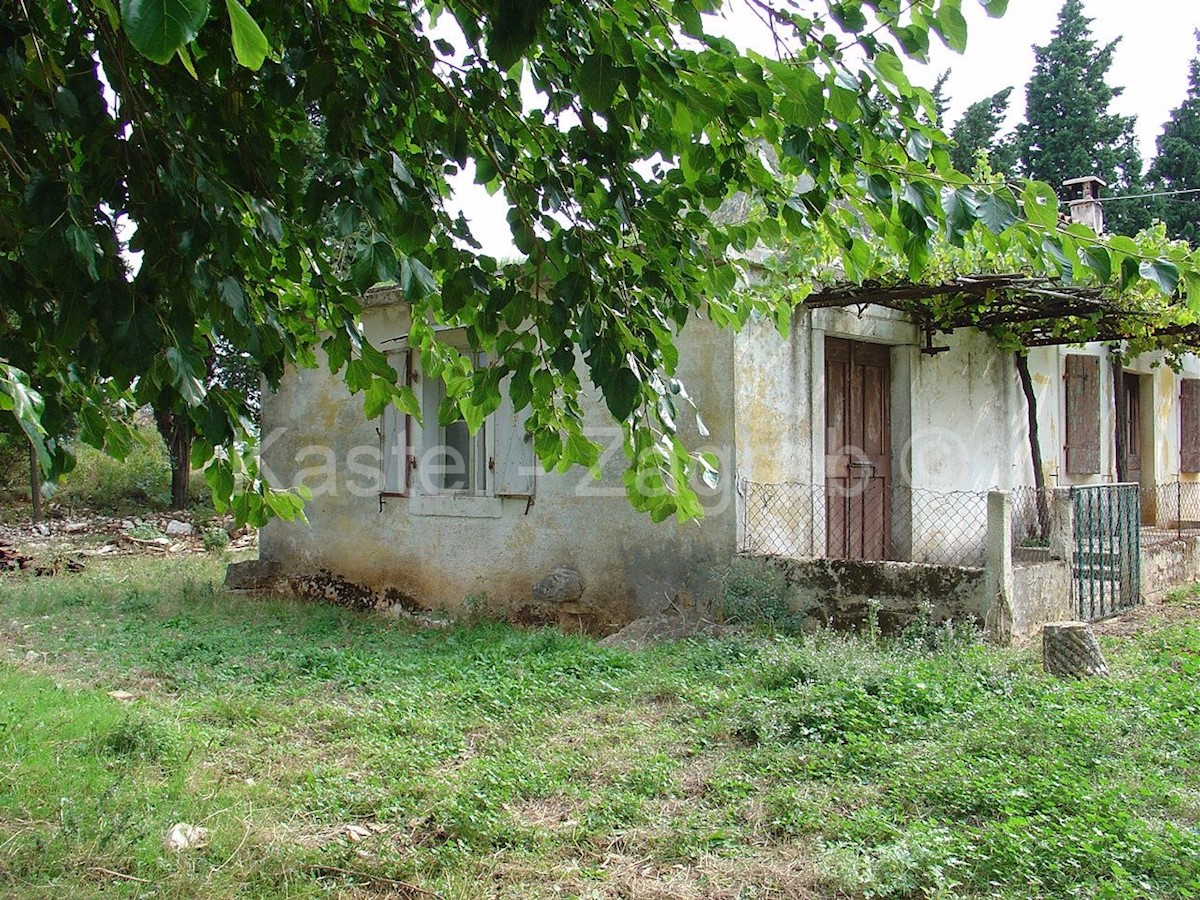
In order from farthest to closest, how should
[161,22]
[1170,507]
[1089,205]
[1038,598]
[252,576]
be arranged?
[1170,507], [1089,205], [252,576], [1038,598], [161,22]

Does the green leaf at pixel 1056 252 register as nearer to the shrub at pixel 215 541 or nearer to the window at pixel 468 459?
the window at pixel 468 459

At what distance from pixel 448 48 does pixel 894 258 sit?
444 centimetres

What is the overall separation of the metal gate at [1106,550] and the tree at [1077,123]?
15.8 meters

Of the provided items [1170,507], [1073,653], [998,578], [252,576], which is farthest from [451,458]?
[1170,507]

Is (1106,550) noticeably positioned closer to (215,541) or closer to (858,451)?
(858,451)

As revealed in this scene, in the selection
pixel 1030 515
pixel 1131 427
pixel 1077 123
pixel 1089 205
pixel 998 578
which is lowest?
pixel 998 578

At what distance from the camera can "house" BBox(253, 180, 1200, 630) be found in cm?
711

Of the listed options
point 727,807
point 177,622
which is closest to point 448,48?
point 727,807

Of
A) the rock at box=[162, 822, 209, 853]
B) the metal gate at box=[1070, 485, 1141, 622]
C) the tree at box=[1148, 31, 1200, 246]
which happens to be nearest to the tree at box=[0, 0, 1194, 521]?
the rock at box=[162, 822, 209, 853]

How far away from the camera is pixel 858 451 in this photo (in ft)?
26.8

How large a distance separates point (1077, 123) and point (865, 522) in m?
17.7

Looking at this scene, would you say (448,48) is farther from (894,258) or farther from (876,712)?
(894,258)

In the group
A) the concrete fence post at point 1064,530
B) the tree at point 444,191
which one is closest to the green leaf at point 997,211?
the tree at point 444,191

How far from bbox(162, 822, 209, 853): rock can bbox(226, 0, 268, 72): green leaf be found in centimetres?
283
